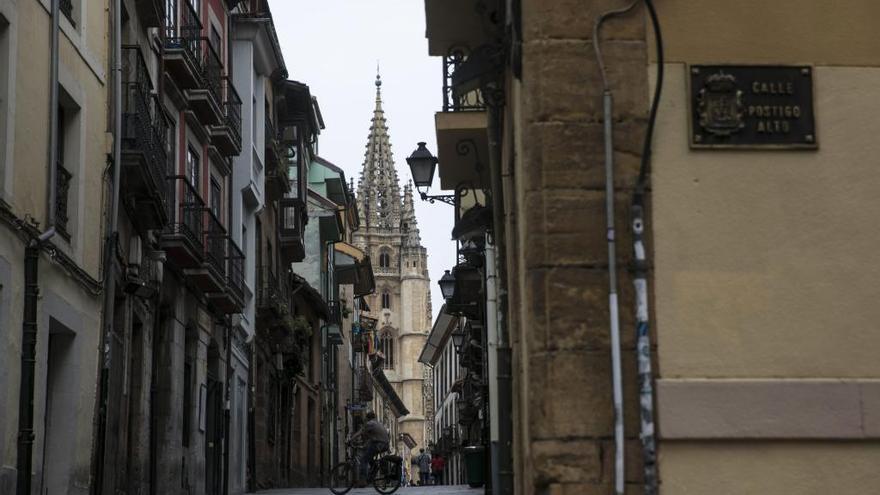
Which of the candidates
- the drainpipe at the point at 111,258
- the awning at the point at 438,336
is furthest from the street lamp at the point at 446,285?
the awning at the point at 438,336

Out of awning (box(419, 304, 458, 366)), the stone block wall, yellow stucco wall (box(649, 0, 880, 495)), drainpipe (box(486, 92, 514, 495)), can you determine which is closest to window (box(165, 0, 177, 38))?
drainpipe (box(486, 92, 514, 495))

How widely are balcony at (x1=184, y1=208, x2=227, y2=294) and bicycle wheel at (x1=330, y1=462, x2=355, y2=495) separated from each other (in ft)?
13.7

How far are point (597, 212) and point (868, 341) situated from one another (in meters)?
1.65

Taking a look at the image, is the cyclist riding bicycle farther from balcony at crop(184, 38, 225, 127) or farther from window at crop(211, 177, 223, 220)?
balcony at crop(184, 38, 225, 127)

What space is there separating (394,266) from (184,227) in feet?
541

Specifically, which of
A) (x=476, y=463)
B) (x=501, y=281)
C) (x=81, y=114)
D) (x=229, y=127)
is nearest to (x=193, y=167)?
(x=229, y=127)

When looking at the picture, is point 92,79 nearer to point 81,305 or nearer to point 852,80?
point 81,305

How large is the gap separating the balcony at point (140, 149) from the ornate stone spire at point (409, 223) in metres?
166

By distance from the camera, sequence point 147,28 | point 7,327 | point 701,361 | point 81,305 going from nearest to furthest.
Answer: point 701,361
point 7,327
point 81,305
point 147,28

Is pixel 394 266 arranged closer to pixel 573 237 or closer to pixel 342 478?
pixel 342 478

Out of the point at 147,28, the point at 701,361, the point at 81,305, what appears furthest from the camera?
the point at 147,28

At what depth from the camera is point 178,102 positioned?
23.9 meters

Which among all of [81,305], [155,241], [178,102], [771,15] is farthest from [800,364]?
[178,102]

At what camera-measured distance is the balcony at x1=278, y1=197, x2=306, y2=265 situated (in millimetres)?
39312
